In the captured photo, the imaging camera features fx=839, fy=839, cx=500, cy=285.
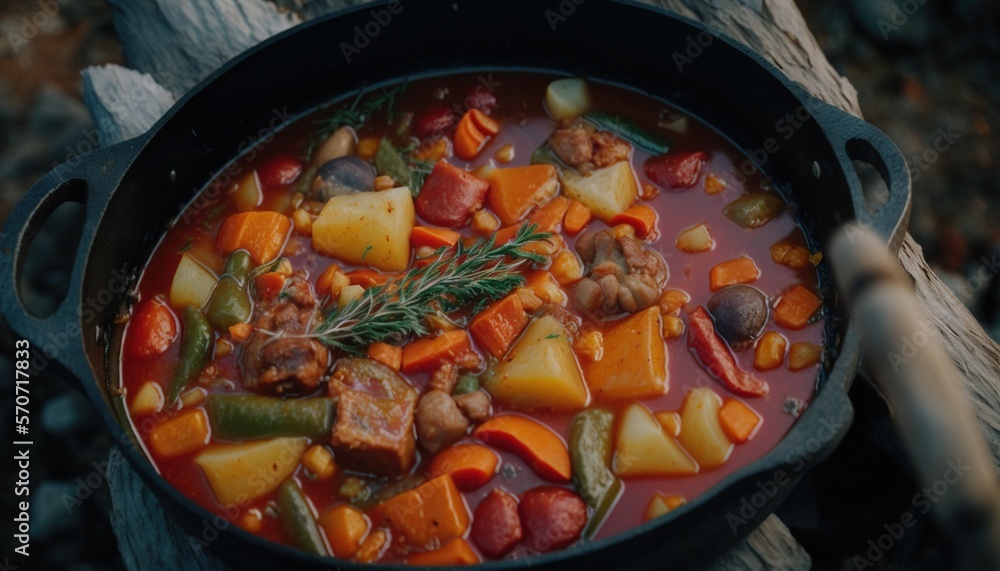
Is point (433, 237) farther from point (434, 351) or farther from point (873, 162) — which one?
point (873, 162)

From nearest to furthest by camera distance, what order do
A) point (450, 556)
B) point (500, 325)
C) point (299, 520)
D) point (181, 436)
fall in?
1. point (450, 556)
2. point (299, 520)
3. point (181, 436)
4. point (500, 325)

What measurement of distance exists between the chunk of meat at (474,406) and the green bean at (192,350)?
→ 3.47 feet

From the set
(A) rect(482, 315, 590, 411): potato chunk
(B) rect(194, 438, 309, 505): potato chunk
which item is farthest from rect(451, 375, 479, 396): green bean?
(B) rect(194, 438, 309, 505): potato chunk

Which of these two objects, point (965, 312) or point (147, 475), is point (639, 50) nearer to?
point (965, 312)

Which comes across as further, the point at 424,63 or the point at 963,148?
the point at 963,148

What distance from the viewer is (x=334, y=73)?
13.9ft

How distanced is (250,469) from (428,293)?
934mm

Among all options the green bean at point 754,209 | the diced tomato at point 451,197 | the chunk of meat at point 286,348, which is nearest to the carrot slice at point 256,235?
the chunk of meat at point 286,348

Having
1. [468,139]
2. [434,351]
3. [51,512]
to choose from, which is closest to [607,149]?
[468,139]

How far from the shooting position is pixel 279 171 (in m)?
4.00

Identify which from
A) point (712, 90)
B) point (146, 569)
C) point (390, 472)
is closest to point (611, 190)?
point (712, 90)

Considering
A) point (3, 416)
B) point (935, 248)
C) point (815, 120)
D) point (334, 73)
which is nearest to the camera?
point (815, 120)

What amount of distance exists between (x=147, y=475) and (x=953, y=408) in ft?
7.32

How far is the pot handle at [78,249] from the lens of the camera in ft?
9.01
